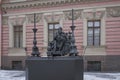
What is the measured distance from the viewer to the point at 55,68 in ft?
37.4

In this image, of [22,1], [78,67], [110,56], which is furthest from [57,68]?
[22,1]

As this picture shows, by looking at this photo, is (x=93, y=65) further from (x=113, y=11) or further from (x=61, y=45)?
(x=61, y=45)

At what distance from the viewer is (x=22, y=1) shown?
30.3m

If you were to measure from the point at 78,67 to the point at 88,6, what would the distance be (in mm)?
16437

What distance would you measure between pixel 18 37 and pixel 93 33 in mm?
7350

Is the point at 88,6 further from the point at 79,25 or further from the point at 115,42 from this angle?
the point at 115,42

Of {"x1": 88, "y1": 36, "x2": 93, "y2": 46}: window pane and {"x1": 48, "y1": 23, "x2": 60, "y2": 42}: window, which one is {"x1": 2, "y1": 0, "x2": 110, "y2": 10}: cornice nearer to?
{"x1": 48, "y1": 23, "x2": 60, "y2": 42}: window

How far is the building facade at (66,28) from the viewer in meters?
26.3

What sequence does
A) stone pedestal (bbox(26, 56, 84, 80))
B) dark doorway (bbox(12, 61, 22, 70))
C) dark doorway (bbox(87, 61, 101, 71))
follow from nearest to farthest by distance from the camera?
stone pedestal (bbox(26, 56, 84, 80)), dark doorway (bbox(87, 61, 101, 71)), dark doorway (bbox(12, 61, 22, 70))

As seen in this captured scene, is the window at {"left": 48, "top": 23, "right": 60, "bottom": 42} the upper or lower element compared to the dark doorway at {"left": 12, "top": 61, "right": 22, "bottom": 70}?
upper

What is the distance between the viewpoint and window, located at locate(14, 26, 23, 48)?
30750mm

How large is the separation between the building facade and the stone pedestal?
585 inches

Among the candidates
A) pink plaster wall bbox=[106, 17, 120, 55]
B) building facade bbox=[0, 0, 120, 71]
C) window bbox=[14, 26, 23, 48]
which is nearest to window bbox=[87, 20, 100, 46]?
building facade bbox=[0, 0, 120, 71]

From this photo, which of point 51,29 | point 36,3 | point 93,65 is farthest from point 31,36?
point 93,65
